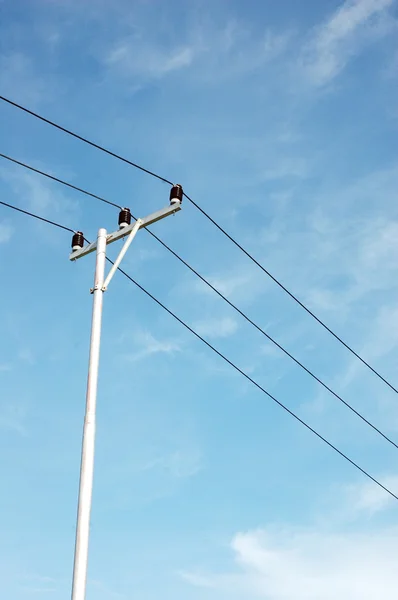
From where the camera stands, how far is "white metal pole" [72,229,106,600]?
10.2 m

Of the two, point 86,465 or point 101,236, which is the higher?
point 101,236

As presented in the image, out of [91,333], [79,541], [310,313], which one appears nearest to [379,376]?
[310,313]

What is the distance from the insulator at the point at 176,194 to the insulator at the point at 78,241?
2.08 m

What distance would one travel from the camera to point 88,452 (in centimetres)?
1120

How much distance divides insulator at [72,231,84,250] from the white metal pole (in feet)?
3.84

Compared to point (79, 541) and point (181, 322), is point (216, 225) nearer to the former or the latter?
point (181, 322)

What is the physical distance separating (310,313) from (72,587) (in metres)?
10.1

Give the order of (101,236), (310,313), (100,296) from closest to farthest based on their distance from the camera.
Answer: (100,296)
(101,236)
(310,313)

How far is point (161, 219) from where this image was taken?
46.1 feet

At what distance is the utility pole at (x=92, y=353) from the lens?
10305 millimetres

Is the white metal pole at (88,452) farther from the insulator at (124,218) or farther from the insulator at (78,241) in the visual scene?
the insulator at (78,241)

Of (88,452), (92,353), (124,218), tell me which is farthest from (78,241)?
(88,452)

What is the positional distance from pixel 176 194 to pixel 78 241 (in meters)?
2.27

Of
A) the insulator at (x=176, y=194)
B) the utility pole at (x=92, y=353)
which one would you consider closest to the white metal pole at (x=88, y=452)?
the utility pole at (x=92, y=353)
